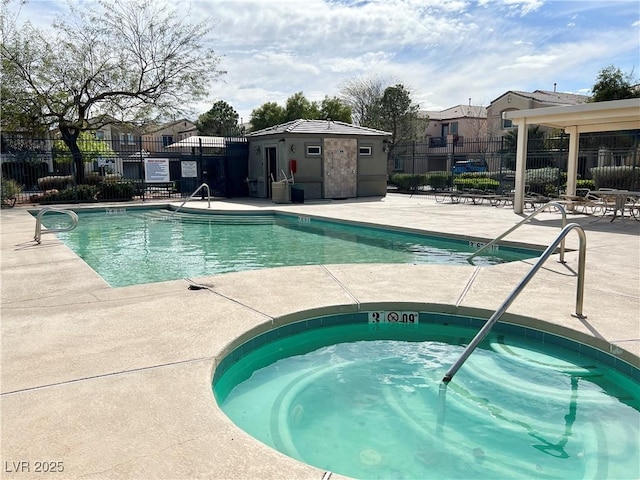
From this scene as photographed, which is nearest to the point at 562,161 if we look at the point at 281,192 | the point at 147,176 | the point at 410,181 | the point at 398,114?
the point at 410,181

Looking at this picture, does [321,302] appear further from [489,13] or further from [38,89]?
[38,89]

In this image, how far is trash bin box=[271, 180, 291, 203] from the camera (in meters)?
18.2

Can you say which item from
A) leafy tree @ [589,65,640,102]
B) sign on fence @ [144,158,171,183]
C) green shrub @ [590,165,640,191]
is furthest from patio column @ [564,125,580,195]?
leafy tree @ [589,65,640,102]

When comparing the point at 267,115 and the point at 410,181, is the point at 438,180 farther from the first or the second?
the point at 267,115

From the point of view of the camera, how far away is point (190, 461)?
2318 mm

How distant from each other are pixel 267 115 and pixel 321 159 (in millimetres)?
24909

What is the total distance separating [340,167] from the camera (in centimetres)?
2044

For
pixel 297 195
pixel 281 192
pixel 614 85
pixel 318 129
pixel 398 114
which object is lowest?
pixel 297 195

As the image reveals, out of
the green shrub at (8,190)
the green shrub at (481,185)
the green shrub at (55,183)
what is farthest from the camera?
the green shrub at (481,185)

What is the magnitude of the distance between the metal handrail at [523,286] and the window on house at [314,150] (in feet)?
51.4

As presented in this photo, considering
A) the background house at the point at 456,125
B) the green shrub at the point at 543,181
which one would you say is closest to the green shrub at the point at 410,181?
the green shrub at the point at 543,181

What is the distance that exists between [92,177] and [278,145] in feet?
28.1

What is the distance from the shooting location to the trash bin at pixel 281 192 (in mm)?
18234

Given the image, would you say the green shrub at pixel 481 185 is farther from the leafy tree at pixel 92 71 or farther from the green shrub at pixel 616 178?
the leafy tree at pixel 92 71
